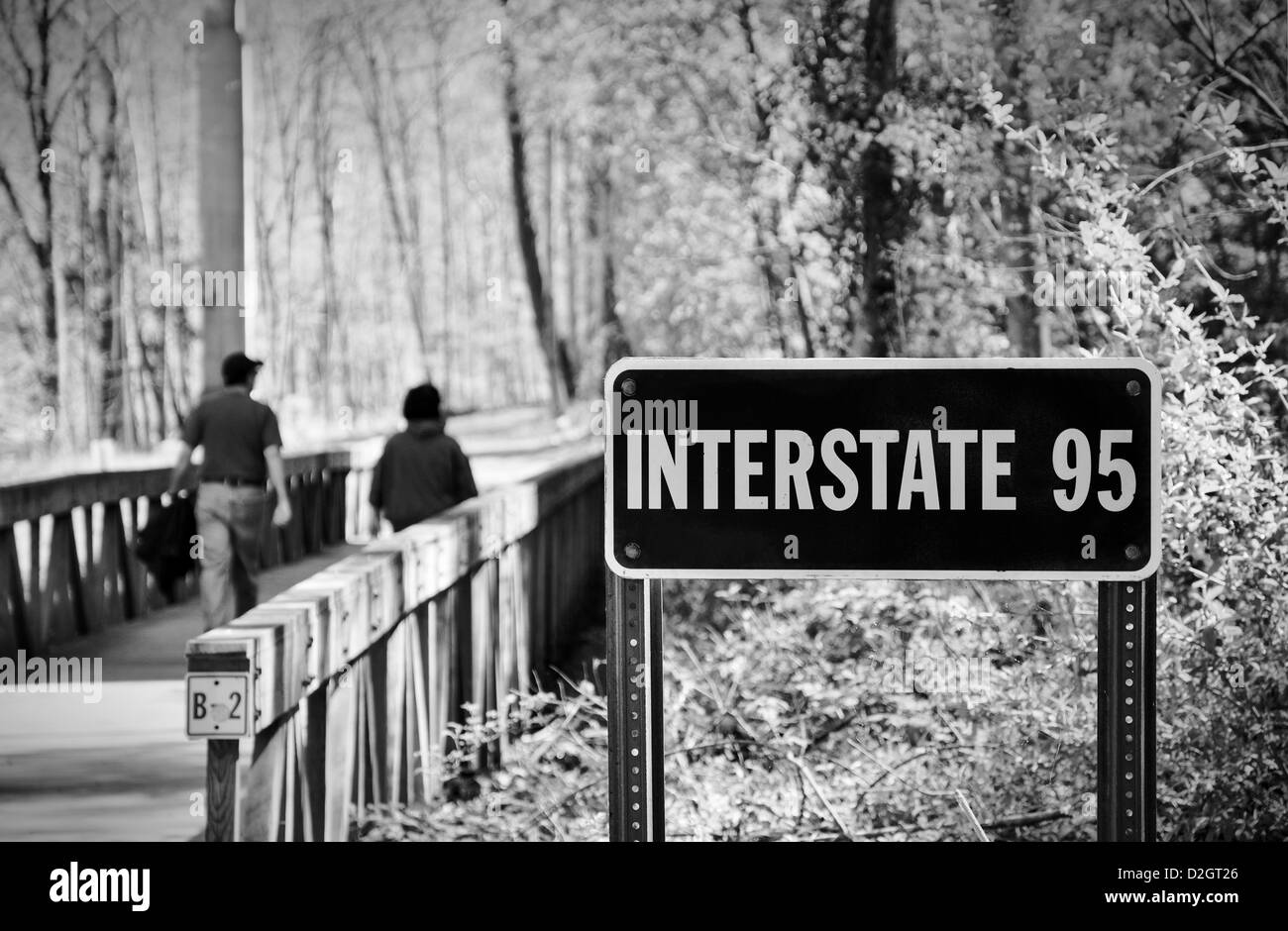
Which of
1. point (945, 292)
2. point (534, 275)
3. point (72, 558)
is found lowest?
point (72, 558)

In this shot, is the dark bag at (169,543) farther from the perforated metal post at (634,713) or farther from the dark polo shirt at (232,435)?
the perforated metal post at (634,713)

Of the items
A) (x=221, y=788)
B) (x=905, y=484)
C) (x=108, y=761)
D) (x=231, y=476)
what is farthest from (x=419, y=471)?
(x=905, y=484)

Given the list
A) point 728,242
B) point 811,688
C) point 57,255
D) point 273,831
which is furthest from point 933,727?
point 57,255

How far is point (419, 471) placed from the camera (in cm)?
788

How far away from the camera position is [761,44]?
342 inches

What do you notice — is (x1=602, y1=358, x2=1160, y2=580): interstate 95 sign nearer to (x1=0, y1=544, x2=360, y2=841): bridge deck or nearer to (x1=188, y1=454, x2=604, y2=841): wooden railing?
(x1=188, y1=454, x2=604, y2=841): wooden railing

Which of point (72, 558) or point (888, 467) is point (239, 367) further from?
point (888, 467)

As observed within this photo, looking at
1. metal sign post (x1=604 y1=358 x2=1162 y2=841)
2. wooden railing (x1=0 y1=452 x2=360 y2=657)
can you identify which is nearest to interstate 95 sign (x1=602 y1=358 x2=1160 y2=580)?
metal sign post (x1=604 y1=358 x2=1162 y2=841)

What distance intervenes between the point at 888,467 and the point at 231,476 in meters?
5.24

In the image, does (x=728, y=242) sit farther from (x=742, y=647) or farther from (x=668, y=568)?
(x=668, y=568)

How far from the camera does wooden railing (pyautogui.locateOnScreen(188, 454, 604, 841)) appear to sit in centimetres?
381

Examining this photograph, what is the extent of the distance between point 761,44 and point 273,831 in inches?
234

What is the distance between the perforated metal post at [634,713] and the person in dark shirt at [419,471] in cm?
517

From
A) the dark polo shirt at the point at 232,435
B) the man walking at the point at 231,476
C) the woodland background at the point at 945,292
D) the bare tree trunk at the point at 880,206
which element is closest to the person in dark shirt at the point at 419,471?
the man walking at the point at 231,476
